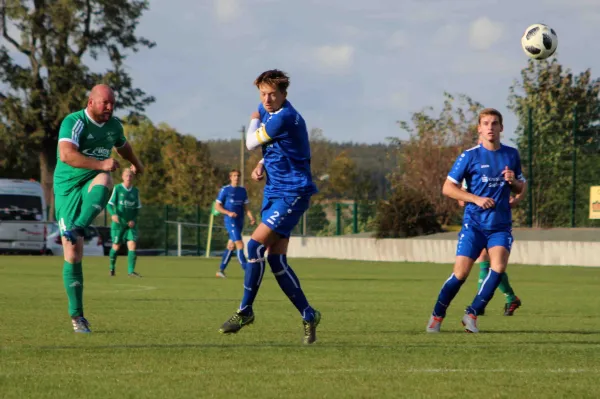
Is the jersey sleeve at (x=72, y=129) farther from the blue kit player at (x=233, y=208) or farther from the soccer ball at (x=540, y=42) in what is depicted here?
the blue kit player at (x=233, y=208)

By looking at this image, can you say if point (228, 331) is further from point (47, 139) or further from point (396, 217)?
point (47, 139)

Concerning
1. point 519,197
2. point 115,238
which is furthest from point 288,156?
point 115,238

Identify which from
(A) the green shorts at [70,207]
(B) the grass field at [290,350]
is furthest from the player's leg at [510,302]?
(A) the green shorts at [70,207]

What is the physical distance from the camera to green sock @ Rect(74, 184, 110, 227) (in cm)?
1013

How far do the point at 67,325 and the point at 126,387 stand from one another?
14.1ft

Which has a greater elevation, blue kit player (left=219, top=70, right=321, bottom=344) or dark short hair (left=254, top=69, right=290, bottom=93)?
dark short hair (left=254, top=69, right=290, bottom=93)

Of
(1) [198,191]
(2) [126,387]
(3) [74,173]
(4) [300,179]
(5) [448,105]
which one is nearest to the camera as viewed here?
(2) [126,387]

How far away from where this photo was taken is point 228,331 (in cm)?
972

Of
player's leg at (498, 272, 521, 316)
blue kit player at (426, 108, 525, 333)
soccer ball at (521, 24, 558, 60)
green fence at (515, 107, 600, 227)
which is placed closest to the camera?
blue kit player at (426, 108, 525, 333)

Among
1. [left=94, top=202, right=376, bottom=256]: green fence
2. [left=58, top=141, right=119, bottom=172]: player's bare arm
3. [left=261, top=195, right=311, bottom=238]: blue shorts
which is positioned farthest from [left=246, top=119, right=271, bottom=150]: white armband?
[left=94, top=202, right=376, bottom=256]: green fence

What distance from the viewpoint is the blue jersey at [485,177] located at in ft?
34.8

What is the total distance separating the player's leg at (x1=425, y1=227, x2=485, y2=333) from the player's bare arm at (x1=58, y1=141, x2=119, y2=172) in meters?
3.08

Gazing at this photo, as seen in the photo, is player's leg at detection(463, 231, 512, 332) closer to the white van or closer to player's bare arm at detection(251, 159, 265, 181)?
player's bare arm at detection(251, 159, 265, 181)

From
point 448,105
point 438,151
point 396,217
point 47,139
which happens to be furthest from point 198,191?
point 396,217
